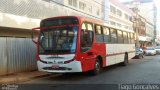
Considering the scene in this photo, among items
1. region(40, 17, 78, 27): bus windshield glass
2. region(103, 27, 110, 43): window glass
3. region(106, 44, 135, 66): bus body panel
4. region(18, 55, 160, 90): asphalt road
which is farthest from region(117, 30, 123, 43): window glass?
region(40, 17, 78, 27): bus windshield glass

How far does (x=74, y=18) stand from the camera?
50.5ft

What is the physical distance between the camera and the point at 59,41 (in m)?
15.1

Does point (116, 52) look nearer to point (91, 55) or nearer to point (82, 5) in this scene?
point (91, 55)

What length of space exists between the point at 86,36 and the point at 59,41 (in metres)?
1.53

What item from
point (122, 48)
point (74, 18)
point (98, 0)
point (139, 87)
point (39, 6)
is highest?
point (98, 0)

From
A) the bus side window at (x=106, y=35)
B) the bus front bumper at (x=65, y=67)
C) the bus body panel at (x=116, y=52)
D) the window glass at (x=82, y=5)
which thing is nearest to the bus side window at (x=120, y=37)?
the bus body panel at (x=116, y=52)

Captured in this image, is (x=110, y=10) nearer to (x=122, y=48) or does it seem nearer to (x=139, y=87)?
(x=122, y=48)

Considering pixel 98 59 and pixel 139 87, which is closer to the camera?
pixel 139 87

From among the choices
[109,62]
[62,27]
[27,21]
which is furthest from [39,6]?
[62,27]

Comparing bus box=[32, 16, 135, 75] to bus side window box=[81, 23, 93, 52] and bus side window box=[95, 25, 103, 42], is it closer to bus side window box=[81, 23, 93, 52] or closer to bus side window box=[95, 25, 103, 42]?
bus side window box=[81, 23, 93, 52]

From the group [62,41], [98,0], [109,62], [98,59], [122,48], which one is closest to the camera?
[62,41]

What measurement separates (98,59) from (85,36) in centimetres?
242

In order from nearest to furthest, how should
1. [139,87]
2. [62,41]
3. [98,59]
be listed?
1. [139,87]
2. [62,41]
3. [98,59]

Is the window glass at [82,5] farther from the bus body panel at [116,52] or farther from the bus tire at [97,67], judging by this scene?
the bus tire at [97,67]
